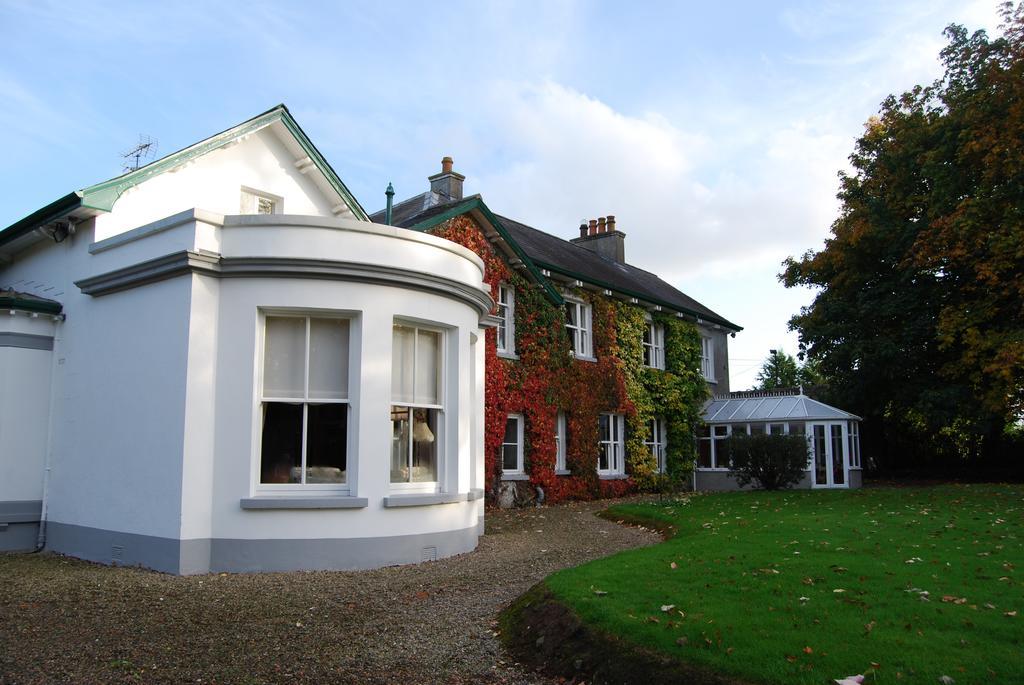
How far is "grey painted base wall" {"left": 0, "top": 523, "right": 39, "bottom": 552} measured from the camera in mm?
11359

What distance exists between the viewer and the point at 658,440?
2631 cm

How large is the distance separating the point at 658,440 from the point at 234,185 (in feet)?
54.0

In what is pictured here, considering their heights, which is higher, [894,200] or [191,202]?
[894,200]

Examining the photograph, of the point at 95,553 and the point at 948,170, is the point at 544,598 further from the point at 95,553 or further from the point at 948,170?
the point at 948,170

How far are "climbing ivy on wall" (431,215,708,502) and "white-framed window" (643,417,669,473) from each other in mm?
240

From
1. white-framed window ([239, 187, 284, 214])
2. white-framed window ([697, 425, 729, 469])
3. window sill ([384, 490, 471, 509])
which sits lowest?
window sill ([384, 490, 471, 509])

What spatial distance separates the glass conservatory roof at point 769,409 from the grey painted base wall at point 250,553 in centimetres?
1859

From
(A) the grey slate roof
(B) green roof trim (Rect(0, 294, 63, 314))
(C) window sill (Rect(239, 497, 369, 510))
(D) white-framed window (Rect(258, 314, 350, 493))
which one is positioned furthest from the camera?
(A) the grey slate roof

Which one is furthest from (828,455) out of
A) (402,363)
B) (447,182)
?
(402,363)

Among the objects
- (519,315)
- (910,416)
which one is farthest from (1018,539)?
(910,416)

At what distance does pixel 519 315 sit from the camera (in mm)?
20156

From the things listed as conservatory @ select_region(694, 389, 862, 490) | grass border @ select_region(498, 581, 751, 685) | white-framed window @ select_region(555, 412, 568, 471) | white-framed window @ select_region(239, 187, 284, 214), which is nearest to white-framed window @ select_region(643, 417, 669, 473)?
conservatory @ select_region(694, 389, 862, 490)

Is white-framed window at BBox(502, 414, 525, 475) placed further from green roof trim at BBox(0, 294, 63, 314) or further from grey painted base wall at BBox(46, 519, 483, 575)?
green roof trim at BBox(0, 294, 63, 314)

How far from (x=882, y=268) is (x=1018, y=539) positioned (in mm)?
19619
